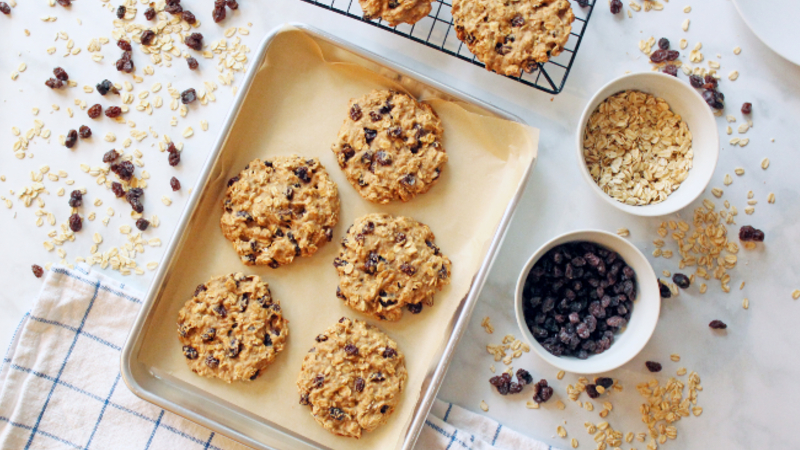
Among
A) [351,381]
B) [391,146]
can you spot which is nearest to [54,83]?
[391,146]

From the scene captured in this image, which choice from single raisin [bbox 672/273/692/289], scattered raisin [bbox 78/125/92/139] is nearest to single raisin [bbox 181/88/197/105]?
scattered raisin [bbox 78/125/92/139]

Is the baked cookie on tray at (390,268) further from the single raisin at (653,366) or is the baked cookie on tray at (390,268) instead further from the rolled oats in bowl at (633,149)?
the single raisin at (653,366)

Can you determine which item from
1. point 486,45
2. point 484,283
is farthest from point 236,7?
point 484,283

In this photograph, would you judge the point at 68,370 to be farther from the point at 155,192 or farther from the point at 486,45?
the point at 486,45

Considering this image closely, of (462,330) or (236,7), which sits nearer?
(462,330)

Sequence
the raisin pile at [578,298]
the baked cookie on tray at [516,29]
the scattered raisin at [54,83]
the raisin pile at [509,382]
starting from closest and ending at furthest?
the baked cookie on tray at [516,29] → the raisin pile at [578,298] → the raisin pile at [509,382] → the scattered raisin at [54,83]

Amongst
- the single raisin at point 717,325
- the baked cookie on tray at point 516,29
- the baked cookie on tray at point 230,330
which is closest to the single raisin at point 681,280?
the single raisin at point 717,325
